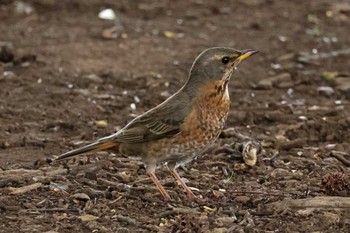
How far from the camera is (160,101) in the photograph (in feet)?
34.3

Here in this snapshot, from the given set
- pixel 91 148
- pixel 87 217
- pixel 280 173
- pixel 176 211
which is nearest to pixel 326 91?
pixel 280 173

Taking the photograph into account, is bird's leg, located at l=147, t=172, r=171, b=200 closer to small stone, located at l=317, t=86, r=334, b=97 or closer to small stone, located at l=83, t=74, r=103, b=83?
small stone, located at l=83, t=74, r=103, b=83

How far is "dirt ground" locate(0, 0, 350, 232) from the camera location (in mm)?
6805

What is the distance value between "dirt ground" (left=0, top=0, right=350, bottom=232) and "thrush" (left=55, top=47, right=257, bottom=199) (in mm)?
292

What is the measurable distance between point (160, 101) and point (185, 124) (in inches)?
132

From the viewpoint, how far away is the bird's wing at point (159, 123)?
7.15 meters

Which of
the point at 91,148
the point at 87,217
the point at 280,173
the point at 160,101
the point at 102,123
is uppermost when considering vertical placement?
the point at 91,148

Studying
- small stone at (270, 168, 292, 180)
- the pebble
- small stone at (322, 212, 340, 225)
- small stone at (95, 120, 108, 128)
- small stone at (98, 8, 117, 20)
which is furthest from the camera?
small stone at (98, 8, 117, 20)

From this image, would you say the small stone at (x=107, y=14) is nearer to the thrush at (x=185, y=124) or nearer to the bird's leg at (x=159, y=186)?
the thrush at (x=185, y=124)

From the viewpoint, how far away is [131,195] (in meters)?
7.12

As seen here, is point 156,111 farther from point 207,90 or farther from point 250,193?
point 250,193

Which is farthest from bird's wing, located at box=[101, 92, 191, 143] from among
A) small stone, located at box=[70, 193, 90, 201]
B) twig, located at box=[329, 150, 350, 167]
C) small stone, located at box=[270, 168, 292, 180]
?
twig, located at box=[329, 150, 350, 167]

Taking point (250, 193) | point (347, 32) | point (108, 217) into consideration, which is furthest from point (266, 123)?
point (347, 32)

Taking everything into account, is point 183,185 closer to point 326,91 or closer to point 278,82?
point 326,91
